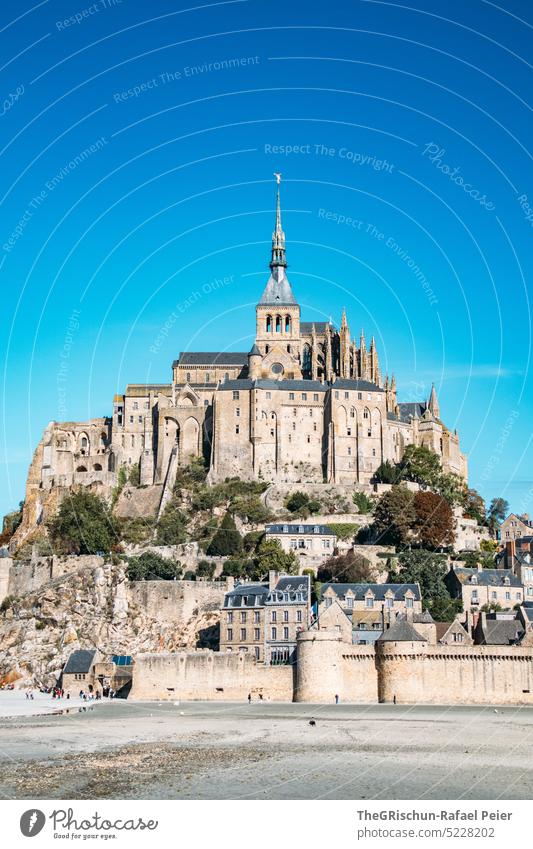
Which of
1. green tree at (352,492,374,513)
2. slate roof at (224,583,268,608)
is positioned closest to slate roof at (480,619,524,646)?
slate roof at (224,583,268,608)

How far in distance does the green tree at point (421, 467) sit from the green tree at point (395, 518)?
9038 millimetres

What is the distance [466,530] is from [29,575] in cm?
3521

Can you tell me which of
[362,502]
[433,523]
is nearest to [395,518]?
[433,523]

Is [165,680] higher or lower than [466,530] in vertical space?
lower

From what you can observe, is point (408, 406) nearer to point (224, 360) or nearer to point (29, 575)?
point (224, 360)

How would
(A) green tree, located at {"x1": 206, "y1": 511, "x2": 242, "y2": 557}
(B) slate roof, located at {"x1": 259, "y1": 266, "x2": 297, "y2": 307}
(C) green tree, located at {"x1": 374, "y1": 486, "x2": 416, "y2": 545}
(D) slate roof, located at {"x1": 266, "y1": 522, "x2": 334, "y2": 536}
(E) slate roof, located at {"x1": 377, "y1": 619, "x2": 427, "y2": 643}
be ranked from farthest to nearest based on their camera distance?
(B) slate roof, located at {"x1": 259, "y1": 266, "x2": 297, "y2": 307} < (C) green tree, located at {"x1": 374, "y1": 486, "x2": 416, "y2": 545} < (A) green tree, located at {"x1": 206, "y1": 511, "x2": 242, "y2": 557} < (D) slate roof, located at {"x1": 266, "y1": 522, "x2": 334, "y2": 536} < (E) slate roof, located at {"x1": 377, "y1": 619, "x2": 427, "y2": 643}

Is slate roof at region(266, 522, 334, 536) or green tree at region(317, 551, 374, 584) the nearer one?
green tree at region(317, 551, 374, 584)

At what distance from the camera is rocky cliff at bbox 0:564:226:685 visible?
241 ft

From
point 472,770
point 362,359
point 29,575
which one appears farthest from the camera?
point 362,359

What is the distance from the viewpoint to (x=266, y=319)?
377 feet

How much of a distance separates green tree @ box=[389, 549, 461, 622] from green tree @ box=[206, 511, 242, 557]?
12.6 metres

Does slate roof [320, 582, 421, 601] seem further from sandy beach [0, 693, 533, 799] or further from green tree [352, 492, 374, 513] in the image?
green tree [352, 492, 374, 513]

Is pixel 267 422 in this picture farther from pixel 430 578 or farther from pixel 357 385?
pixel 430 578

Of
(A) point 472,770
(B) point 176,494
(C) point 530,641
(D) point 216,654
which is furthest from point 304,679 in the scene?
(B) point 176,494
